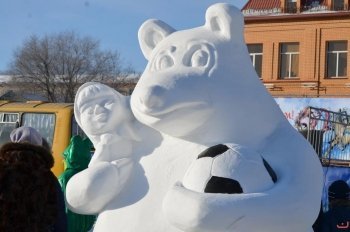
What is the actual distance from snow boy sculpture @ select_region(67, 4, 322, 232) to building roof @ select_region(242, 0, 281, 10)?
22.0 m

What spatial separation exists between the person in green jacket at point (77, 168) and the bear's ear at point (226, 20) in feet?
9.03

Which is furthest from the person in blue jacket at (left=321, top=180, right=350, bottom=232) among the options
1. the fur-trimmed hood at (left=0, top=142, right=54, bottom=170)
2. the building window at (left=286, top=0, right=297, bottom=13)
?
the building window at (left=286, top=0, right=297, bottom=13)

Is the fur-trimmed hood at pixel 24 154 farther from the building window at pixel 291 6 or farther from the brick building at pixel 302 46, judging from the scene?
the building window at pixel 291 6

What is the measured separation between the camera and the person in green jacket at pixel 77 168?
554cm

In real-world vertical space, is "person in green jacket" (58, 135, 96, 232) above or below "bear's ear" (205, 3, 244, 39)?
below

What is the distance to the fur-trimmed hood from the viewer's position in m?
3.39

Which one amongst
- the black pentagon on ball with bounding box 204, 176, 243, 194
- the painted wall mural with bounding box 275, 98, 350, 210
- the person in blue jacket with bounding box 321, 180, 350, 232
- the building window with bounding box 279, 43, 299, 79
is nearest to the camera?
the black pentagon on ball with bounding box 204, 176, 243, 194

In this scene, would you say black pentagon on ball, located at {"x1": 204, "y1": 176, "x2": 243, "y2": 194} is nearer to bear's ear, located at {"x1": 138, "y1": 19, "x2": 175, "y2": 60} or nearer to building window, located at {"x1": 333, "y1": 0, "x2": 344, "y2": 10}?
bear's ear, located at {"x1": 138, "y1": 19, "x2": 175, "y2": 60}

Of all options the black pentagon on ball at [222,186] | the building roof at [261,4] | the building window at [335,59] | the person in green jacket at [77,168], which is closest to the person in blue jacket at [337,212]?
the person in green jacket at [77,168]

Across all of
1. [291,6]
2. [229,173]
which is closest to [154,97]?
[229,173]

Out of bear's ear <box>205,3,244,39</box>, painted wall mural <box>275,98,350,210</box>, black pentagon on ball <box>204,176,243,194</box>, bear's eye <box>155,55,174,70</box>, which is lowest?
painted wall mural <box>275,98,350,210</box>

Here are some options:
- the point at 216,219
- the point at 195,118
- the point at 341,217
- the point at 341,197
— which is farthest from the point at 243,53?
the point at 341,197

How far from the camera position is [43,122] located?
10359 millimetres

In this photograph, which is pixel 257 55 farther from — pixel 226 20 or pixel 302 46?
pixel 226 20
